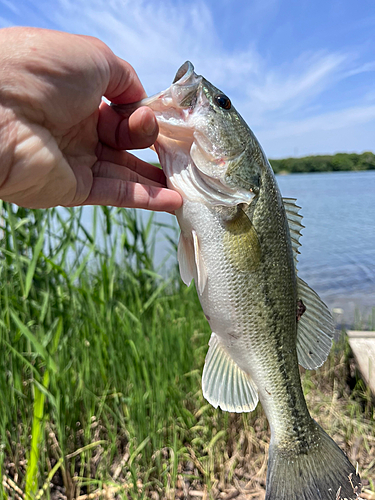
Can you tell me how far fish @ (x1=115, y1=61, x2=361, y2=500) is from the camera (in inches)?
62.9

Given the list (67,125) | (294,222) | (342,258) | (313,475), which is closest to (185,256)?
(294,222)

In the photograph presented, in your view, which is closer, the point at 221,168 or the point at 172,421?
the point at 221,168

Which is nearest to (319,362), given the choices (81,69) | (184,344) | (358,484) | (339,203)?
(358,484)

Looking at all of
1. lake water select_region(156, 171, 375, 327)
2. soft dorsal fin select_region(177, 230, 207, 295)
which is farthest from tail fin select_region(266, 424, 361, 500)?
lake water select_region(156, 171, 375, 327)

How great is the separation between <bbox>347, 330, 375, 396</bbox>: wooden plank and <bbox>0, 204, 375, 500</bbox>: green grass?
16cm

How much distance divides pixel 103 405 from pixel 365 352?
2.54 metres

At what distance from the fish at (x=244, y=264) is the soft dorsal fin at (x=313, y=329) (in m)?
0.10

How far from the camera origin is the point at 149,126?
5.36 ft

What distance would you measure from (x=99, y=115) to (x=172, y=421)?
2052 mm

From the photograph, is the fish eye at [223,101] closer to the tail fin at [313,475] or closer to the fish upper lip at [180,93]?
the fish upper lip at [180,93]

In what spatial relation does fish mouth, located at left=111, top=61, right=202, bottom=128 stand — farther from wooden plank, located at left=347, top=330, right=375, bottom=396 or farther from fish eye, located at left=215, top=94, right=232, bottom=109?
wooden plank, located at left=347, top=330, right=375, bottom=396

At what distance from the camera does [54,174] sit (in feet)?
5.61

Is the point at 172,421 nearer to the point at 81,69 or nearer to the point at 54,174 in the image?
the point at 54,174

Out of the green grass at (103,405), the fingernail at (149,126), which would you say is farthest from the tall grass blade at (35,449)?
the fingernail at (149,126)
